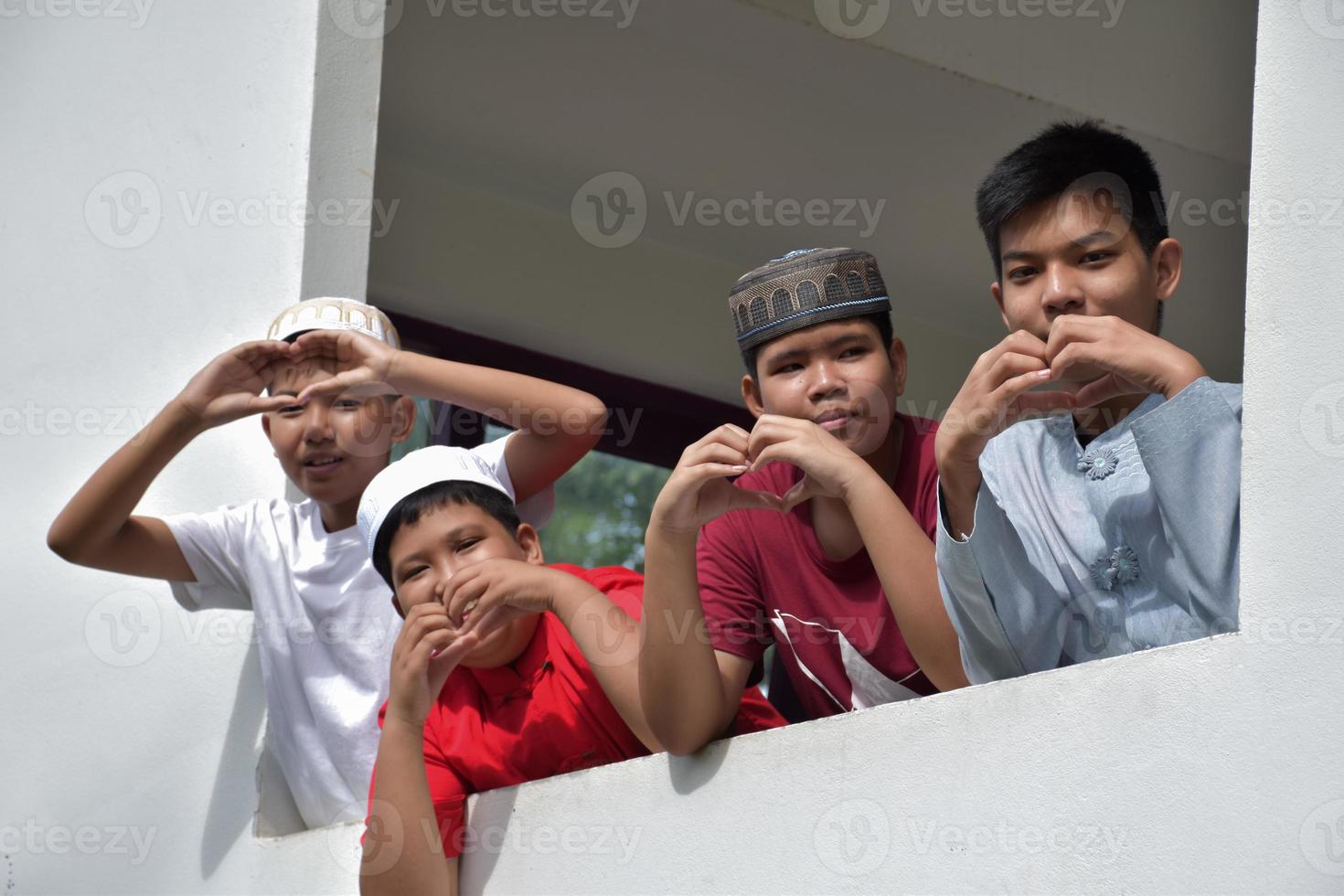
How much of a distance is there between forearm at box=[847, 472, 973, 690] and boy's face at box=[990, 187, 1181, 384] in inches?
15.7

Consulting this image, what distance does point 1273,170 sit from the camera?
193 cm

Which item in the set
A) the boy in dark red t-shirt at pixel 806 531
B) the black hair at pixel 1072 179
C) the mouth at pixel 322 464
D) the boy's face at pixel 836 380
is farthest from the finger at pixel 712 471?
the mouth at pixel 322 464

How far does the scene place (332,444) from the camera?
3.43 m

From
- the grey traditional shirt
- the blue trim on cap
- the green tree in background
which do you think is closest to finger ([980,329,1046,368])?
the grey traditional shirt

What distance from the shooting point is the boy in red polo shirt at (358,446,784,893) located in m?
2.70

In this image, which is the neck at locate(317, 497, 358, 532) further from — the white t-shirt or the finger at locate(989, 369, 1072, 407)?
the finger at locate(989, 369, 1072, 407)

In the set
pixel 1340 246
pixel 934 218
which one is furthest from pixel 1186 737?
pixel 934 218

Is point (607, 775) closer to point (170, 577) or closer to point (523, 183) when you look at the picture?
point (170, 577)

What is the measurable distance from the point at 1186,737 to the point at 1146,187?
1.16m

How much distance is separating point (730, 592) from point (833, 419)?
0.32 meters

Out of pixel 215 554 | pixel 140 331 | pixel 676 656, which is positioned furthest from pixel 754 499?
pixel 140 331

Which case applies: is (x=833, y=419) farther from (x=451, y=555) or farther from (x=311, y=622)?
(x=311, y=622)

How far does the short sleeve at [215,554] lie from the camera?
137 inches

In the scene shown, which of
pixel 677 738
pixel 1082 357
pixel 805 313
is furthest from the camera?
pixel 805 313
